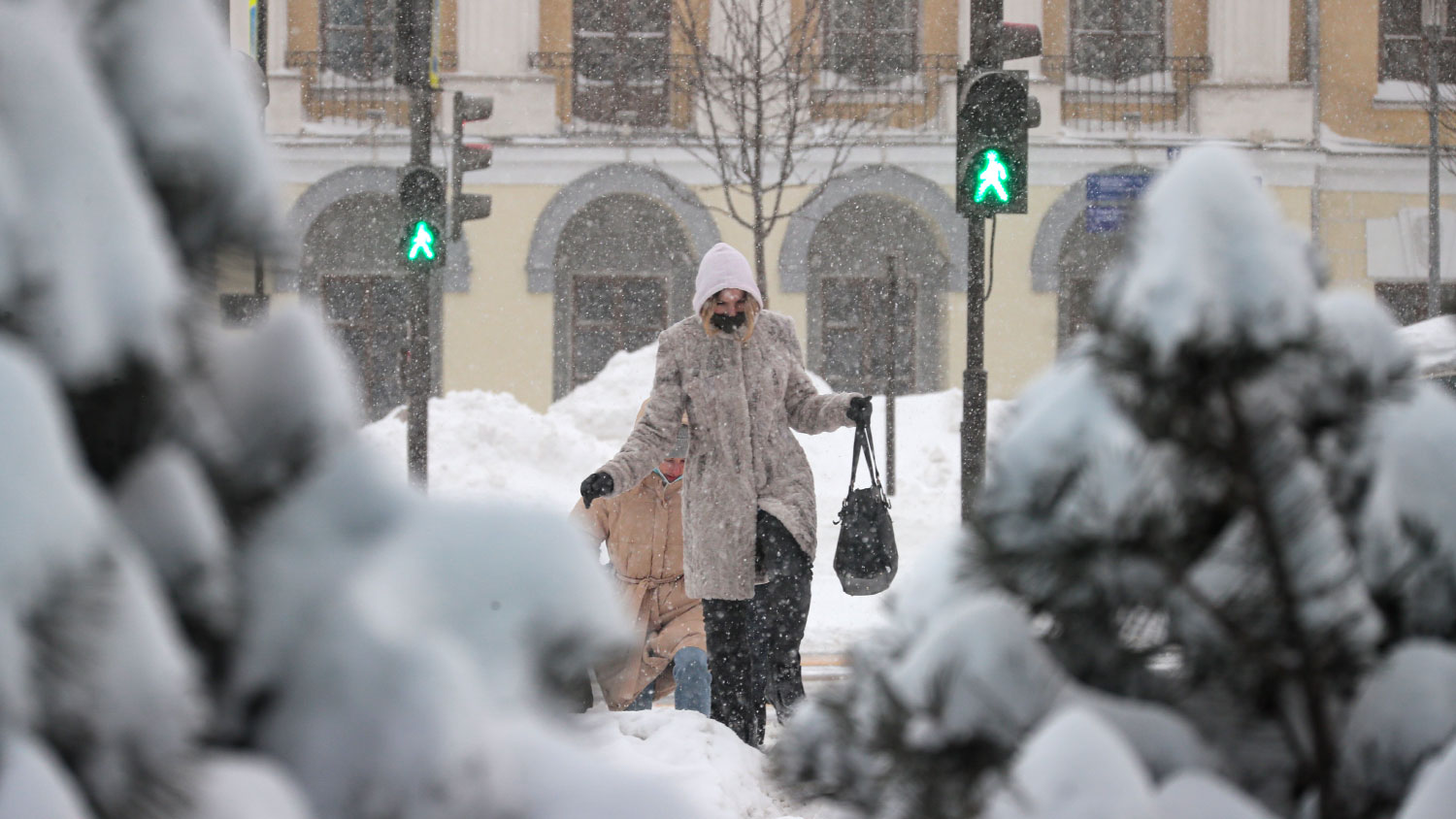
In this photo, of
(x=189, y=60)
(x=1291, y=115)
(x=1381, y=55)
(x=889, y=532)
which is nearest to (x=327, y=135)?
(x=1291, y=115)

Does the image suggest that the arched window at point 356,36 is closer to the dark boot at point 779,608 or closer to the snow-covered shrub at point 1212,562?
the dark boot at point 779,608

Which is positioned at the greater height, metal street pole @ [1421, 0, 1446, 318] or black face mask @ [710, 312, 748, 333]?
metal street pole @ [1421, 0, 1446, 318]

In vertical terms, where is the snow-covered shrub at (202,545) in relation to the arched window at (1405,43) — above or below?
below

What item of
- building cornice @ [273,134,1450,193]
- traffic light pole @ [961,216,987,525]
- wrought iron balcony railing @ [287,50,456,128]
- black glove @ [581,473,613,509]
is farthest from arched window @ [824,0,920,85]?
black glove @ [581,473,613,509]

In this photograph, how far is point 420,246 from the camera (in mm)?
10602

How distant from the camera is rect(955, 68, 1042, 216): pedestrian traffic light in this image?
7.65 meters

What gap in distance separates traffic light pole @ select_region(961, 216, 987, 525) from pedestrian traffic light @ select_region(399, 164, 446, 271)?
4.43m

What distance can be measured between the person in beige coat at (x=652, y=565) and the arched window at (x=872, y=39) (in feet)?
57.8

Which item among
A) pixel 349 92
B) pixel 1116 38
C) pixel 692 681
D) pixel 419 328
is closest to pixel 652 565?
pixel 692 681

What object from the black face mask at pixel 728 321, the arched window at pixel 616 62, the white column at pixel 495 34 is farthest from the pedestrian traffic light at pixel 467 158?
the arched window at pixel 616 62

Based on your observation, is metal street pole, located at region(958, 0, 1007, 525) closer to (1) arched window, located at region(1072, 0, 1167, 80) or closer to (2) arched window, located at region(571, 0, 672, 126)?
(2) arched window, located at region(571, 0, 672, 126)

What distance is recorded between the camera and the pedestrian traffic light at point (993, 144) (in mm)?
7648

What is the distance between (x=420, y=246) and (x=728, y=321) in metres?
5.69

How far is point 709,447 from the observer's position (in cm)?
533
